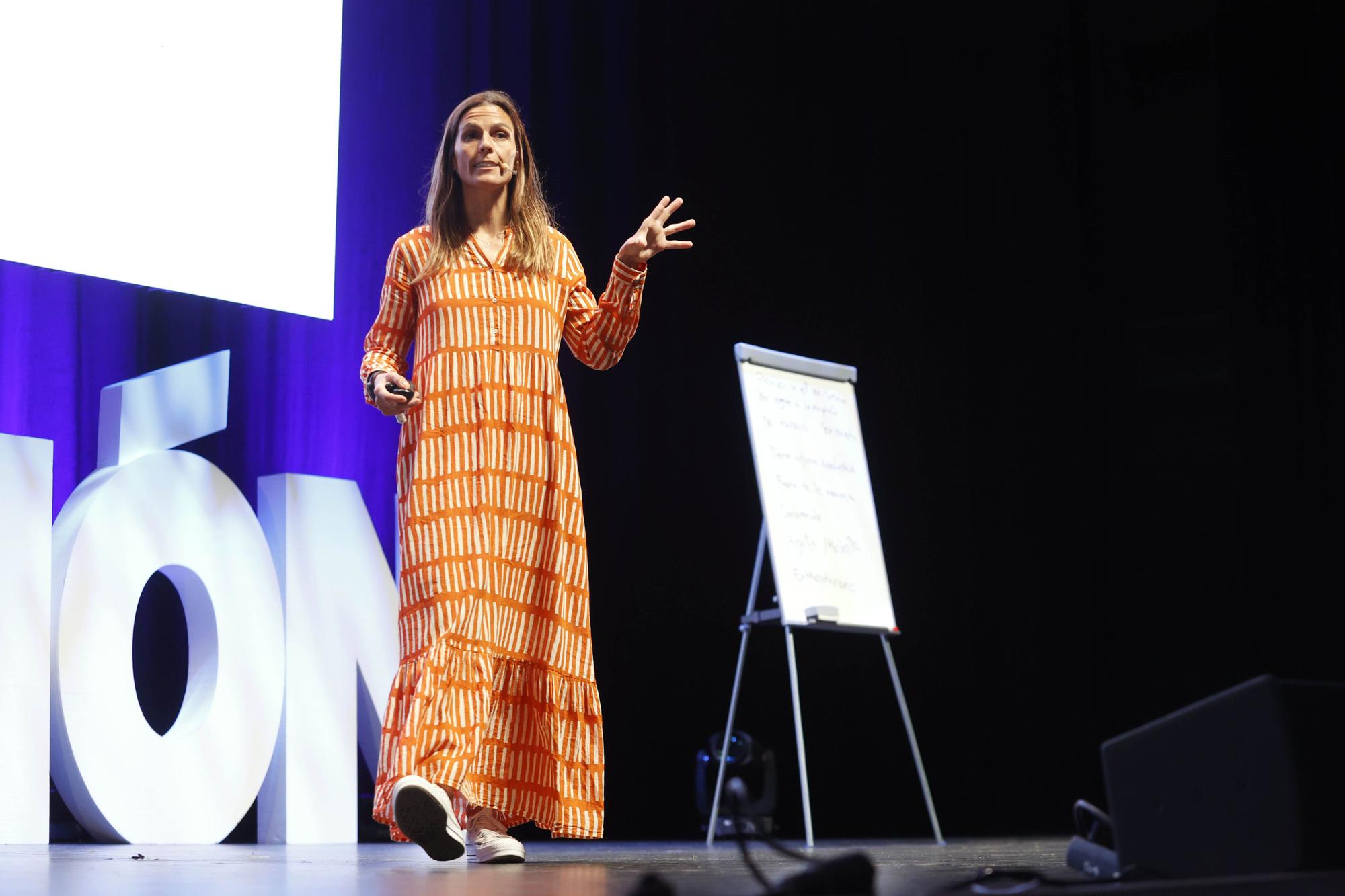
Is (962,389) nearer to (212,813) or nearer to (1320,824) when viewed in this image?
(212,813)

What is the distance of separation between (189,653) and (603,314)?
1.50m

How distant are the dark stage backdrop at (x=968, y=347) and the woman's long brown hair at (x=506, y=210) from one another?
1.72m

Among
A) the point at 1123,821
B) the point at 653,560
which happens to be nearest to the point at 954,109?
the point at 653,560

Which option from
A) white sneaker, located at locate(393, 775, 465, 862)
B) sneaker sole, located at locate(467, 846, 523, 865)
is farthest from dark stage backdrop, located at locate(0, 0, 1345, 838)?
white sneaker, located at locate(393, 775, 465, 862)

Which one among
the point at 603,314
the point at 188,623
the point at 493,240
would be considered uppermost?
the point at 493,240

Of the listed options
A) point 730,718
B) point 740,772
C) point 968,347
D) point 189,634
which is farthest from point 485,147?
point 968,347

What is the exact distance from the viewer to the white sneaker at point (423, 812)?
2.01 metres

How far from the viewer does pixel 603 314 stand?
2.55 metres

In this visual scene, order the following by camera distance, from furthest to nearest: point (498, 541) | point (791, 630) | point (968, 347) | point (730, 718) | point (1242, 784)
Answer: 1. point (968, 347)
2. point (791, 630)
3. point (730, 718)
4. point (498, 541)
5. point (1242, 784)

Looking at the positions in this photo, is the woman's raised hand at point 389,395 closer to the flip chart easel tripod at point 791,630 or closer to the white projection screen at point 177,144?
the white projection screen at point 177,144

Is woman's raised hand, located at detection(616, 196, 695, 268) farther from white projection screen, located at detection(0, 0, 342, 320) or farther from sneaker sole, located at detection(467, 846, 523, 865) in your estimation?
white projection screen, located at detection(0, 0, 342, 320)

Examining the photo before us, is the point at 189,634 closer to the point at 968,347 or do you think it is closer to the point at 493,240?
the point at 493,240

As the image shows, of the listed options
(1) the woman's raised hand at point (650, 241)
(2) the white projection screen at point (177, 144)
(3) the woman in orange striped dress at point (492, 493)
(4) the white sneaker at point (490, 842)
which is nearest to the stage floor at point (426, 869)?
(4) the white sneaker at point (490, 842)

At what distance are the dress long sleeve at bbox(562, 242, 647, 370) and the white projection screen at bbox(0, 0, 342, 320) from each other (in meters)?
1.27
